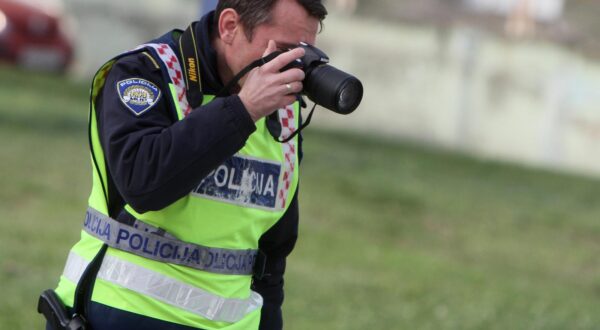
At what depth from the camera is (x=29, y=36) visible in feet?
47.3

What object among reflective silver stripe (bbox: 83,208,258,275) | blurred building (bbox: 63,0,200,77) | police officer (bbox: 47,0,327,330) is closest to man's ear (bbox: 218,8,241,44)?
police officer (bbox: 47,0,327,330)

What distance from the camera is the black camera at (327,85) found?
2.70 meters

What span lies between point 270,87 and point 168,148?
0.27 metres

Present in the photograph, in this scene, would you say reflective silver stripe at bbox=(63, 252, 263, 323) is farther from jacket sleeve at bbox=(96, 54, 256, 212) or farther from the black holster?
jacket sleeve at bbox=(96, 54, 256, 212)

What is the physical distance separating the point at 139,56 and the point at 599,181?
10383 millimetres

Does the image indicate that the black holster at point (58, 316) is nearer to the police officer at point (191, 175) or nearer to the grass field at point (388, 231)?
the police officer at point (191, 175)

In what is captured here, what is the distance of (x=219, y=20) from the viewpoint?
2895mm

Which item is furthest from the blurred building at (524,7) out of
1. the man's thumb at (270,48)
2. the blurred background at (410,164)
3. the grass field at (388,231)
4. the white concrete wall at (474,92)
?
the man's thumb at (270,48)

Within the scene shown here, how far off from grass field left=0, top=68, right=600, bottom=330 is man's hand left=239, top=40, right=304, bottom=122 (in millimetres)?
3497

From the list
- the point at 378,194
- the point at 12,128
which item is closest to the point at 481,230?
the point at 378,194

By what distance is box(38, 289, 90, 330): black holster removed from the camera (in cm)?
291

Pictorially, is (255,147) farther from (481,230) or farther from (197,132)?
(481,230)

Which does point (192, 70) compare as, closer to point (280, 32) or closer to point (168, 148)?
point (280, 32)

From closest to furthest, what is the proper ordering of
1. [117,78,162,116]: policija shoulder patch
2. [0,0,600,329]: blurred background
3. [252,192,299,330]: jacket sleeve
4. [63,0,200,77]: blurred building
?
[117,78,162,116]: policija shoulder patch, [252,192,299,330]: jacket sleeve, [0,0,600,329]: blurred background, [63,0,200,77]: blurred building
